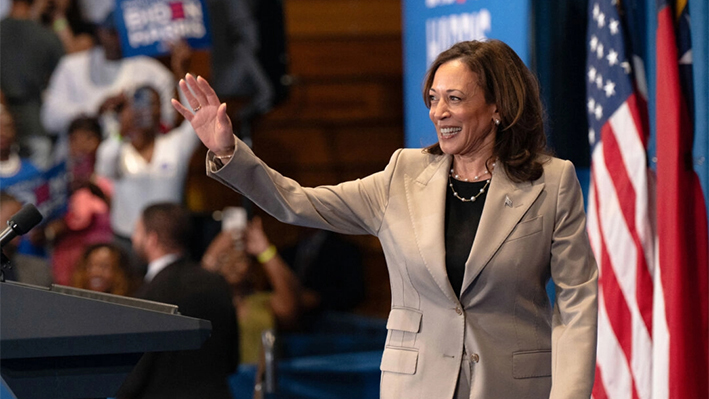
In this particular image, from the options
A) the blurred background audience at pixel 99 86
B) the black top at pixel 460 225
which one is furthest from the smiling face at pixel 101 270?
the black top at pixel 460 225

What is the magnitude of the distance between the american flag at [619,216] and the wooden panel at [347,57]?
170 inches

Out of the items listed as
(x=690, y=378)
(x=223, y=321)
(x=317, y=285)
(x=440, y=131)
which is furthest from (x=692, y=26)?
(x=317, y=285)

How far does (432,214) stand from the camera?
7.06 feet

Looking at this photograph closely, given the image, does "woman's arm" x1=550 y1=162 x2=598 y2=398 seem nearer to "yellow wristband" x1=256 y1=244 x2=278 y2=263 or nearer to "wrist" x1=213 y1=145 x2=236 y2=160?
"wrist" x1=213 y1=145 x2=236 y2=160

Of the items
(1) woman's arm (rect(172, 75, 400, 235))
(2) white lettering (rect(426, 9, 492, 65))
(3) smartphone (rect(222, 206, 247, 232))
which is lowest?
(3) smartphone (rect(222, 206, 247, 232))

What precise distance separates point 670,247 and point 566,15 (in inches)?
41.9

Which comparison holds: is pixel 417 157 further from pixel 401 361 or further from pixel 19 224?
pixel 19 224

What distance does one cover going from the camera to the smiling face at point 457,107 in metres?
2.14

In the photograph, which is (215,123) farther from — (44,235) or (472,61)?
(44,235)

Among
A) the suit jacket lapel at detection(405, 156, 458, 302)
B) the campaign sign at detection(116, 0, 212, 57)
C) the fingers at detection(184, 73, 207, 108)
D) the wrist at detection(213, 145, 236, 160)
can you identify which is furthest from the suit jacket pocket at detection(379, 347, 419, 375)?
the campaign sign at detection(116, 0, 212, 57)

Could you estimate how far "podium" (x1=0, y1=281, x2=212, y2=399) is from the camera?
5.63 ft

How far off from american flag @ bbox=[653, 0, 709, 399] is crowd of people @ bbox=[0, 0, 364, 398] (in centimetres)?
298

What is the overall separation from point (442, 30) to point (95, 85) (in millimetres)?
3030

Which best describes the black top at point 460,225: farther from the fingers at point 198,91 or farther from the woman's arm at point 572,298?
the fingers at point 198,91
